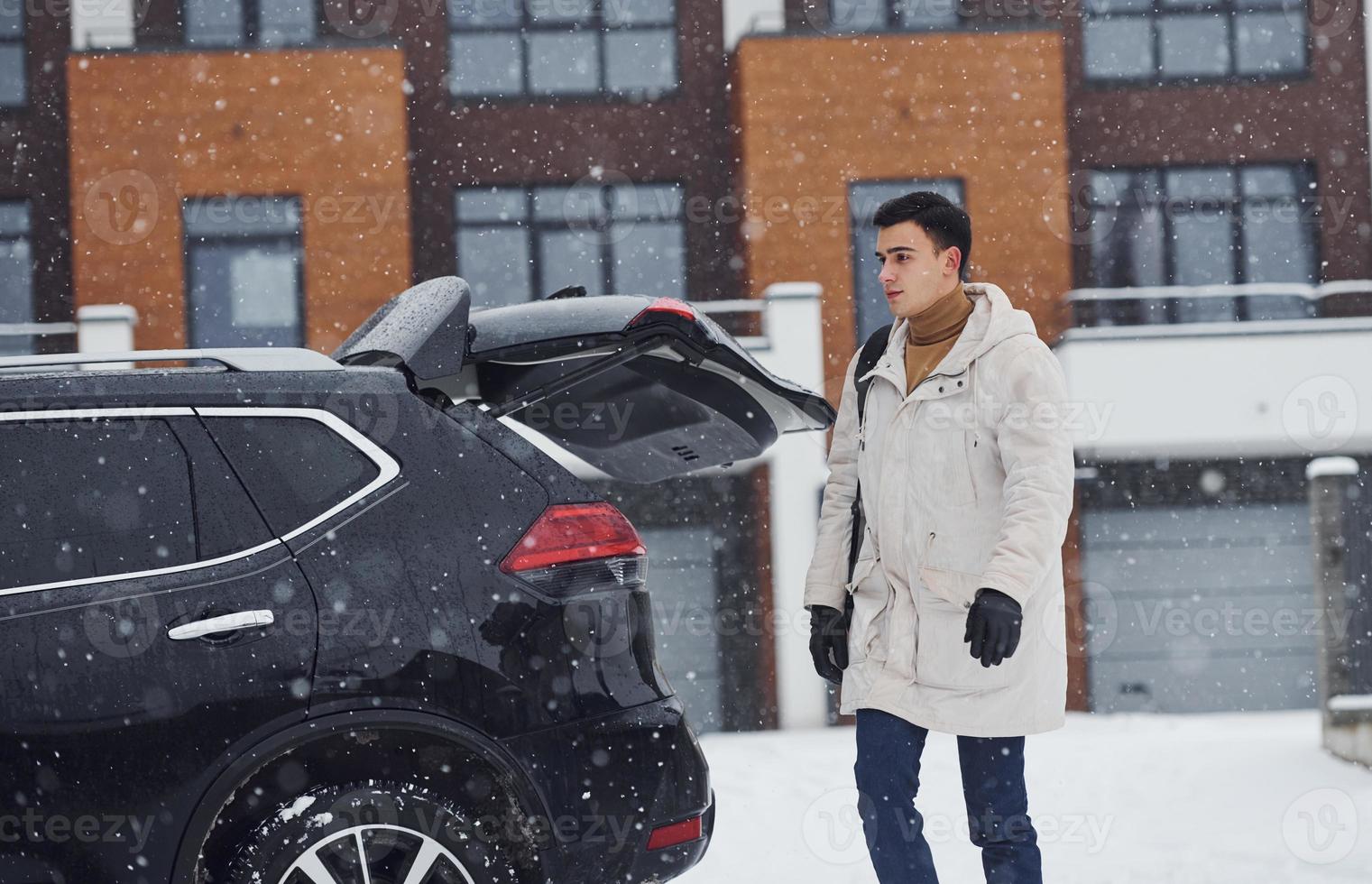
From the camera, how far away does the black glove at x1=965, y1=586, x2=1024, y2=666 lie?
342cm

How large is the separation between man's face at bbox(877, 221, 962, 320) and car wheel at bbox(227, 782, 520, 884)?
186cm

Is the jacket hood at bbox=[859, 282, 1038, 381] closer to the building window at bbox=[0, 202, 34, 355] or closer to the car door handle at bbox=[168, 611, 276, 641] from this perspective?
the car door handle at bbox=[168, 611, 276, 641]

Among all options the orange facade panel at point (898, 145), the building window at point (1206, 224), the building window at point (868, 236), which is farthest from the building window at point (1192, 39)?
the building window at point (868, 236)

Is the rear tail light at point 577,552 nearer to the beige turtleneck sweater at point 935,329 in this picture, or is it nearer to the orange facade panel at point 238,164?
the beige turtleneck sweater at point 935,329

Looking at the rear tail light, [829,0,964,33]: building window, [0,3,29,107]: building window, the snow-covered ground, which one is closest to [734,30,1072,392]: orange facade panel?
[829,0,964,33]: building window

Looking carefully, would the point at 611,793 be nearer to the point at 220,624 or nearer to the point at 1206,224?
the point at 220,624

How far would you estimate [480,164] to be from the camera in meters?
16.5

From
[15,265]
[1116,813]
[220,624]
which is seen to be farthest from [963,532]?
[15,265]

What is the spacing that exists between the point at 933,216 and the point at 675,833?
6.02 ft

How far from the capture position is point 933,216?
389 cm

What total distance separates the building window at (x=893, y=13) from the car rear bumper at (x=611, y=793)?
1417 centimetres

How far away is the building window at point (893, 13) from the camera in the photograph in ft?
54.3

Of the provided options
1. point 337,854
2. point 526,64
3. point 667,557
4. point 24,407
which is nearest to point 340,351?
point 24,407

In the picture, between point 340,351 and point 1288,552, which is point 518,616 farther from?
point 1288,552
